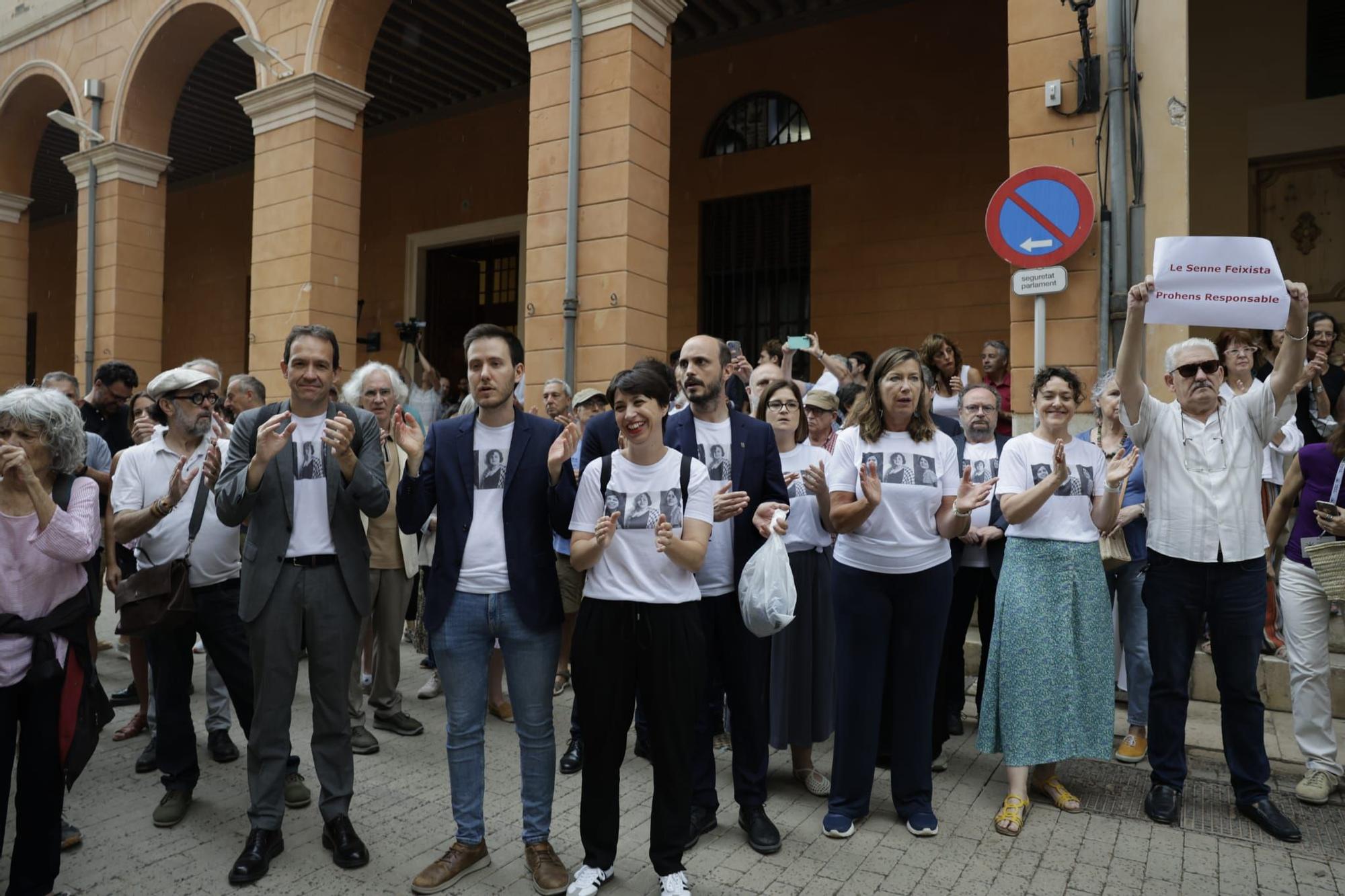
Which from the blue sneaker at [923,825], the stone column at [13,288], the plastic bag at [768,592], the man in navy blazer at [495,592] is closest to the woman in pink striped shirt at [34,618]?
the man in navy blazer at [495,592]

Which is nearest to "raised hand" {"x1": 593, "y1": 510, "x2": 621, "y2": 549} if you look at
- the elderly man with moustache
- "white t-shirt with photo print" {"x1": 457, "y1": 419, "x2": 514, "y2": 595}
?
"white t-shirt with photo print" {"x1": 457, "y1": 419, "x2": 514, "y2": 595}

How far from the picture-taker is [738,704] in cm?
389

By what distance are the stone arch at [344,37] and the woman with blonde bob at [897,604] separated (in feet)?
31.8

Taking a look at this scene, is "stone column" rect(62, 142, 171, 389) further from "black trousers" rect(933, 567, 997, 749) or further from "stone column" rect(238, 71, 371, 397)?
"black trousers" rect(933, 567, 997, 749)

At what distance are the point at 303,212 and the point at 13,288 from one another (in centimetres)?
945

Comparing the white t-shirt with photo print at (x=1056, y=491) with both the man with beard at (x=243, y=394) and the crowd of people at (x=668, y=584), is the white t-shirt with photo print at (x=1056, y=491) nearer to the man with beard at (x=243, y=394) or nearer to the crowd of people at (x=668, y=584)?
the crowd of people at (x=668, y=584)

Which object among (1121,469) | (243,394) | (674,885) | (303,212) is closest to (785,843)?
(674,885)

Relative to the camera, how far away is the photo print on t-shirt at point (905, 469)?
3.98m

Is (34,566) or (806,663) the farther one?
(806,663)

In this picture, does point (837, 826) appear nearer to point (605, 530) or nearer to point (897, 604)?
point (897, 604)

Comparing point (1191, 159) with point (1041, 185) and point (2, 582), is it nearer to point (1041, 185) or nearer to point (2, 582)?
point (1041, 185)

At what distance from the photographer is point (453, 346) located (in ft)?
56.5

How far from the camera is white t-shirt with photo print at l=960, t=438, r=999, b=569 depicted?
5.07m

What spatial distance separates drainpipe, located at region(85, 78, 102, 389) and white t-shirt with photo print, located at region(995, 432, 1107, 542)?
560 inches
